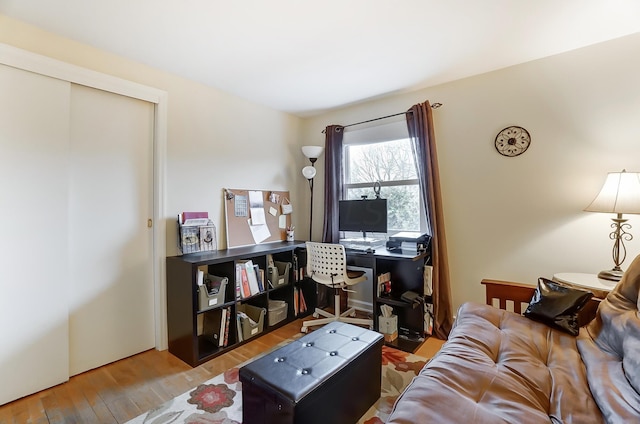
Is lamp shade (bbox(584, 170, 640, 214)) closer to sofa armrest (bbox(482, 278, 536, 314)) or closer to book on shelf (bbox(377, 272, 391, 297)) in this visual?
sofa armrest (bbox(482, 278, 536, 314))

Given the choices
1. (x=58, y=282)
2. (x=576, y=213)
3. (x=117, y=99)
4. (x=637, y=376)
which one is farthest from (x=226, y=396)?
(x=576, y=213)

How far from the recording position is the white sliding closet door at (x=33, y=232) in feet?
5.71

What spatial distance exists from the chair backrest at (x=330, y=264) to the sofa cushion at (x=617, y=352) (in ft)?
5.25

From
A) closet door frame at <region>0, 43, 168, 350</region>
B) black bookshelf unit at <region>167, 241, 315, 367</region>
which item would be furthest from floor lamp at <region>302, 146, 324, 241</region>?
closet door frame at <region>0, 43, 168, 350</region>

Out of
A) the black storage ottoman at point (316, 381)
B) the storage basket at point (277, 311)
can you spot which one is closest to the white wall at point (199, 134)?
the storage basket at point (277, 311)

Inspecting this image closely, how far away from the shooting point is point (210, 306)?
2.28 metres

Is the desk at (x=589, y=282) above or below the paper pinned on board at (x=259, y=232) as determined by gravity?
below

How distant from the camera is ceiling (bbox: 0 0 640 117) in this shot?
Result: 5.46ft

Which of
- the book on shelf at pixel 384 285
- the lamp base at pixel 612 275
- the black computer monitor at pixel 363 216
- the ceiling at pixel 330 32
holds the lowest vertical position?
the book on shelf at pixel 384 285

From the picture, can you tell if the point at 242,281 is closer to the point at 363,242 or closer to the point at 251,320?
the point at 251,320

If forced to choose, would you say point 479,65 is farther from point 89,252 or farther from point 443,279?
point 89,252

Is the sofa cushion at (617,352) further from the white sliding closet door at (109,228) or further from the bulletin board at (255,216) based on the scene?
the white sliding closet door at (109,228)

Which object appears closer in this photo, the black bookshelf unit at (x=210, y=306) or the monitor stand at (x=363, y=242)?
→ the black bookshelf unit at (x=210, y=306)

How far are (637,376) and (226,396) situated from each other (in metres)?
1.97
